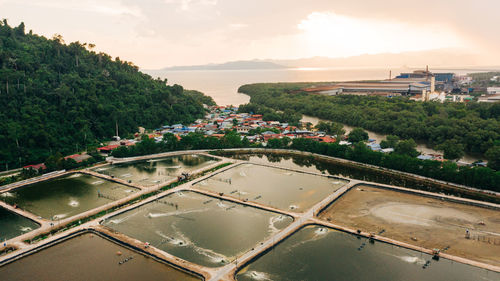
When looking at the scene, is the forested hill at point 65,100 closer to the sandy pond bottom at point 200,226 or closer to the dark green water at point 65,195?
the dark green water at point 65,195

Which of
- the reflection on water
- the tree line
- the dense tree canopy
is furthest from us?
the dense tree canopy

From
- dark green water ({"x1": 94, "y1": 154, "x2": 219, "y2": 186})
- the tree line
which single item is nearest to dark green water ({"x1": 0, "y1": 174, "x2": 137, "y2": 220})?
dark green water ({"x1": 94, "y1": 154, "x2": 219, "y2": 186})

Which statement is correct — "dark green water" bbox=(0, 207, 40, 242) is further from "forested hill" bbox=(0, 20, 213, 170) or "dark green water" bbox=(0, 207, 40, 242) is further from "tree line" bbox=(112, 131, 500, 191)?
"tree line" bbox=(112, 131, 500, 191)

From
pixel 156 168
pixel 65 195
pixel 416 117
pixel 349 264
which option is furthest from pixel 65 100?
pixel 416 117

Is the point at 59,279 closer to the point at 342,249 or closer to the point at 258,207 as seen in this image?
the point at 258,207

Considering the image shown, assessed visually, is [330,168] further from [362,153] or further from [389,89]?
[389,89]

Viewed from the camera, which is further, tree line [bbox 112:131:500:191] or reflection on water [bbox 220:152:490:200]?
reflection on water [bbox 220:152:490:200]
